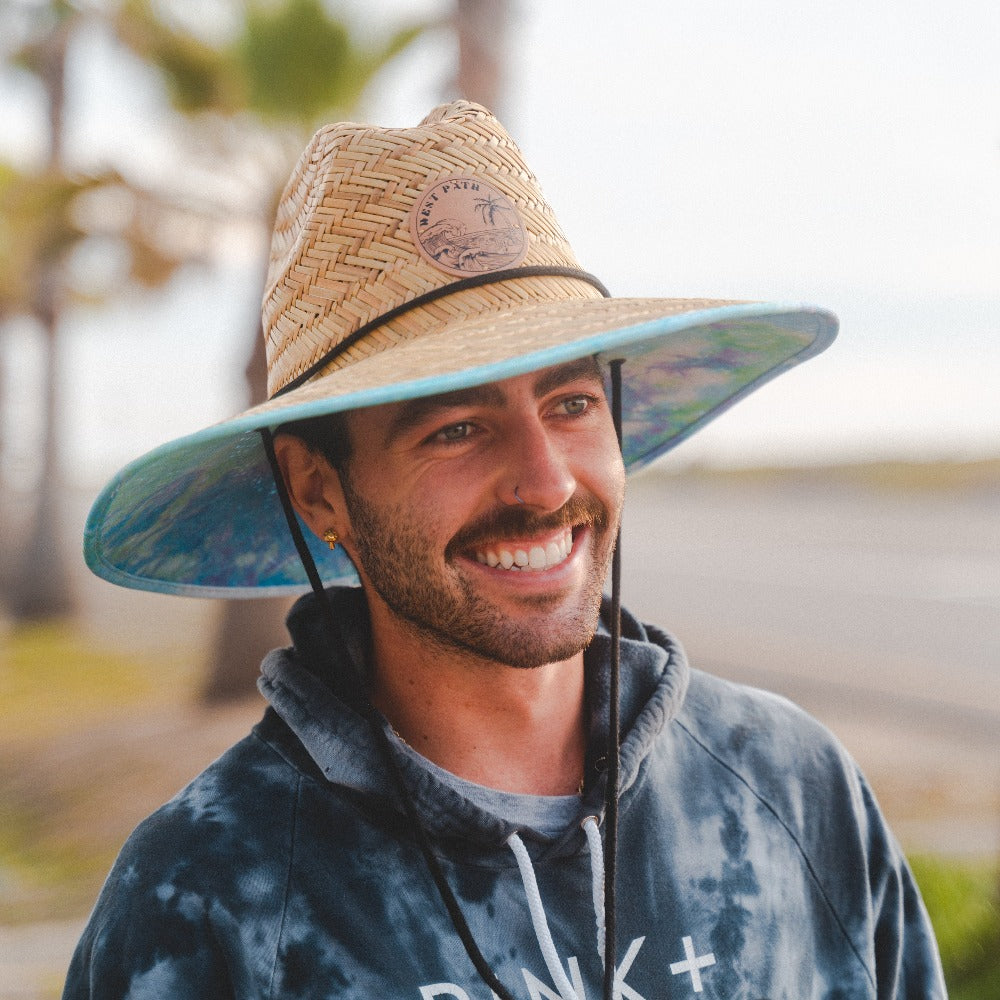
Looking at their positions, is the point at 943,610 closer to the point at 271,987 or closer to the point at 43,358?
the point at 43,358

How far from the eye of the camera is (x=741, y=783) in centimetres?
192

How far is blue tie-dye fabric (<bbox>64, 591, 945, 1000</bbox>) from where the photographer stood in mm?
1562

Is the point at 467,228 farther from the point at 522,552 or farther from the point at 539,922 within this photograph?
the point at 539,922

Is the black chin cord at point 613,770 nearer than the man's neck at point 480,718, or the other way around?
the black chin cord at point 613,770

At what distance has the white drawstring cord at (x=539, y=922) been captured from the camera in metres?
1.62

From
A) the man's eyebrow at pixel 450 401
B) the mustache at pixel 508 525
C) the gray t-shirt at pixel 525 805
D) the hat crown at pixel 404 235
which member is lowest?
the gray t-shirt at pixel 525 805

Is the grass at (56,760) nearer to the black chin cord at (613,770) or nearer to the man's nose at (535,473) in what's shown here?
the black chin cord at (613,770)

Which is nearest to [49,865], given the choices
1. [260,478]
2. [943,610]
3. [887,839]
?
[260,478]

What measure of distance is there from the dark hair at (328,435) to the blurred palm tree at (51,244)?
772cm

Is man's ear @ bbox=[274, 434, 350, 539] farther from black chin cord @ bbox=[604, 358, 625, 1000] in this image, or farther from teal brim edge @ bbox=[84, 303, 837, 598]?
black chin cord @ bbox=[604, 358, 625, 1000]

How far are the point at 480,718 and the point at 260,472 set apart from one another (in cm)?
60

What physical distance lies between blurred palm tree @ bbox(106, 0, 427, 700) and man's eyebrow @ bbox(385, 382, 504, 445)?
22.3 ft

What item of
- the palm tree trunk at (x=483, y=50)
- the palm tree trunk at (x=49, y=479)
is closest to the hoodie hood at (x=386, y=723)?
the palm tree trunk at (x=483, y=50)

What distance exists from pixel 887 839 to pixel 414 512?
97 centimetres
